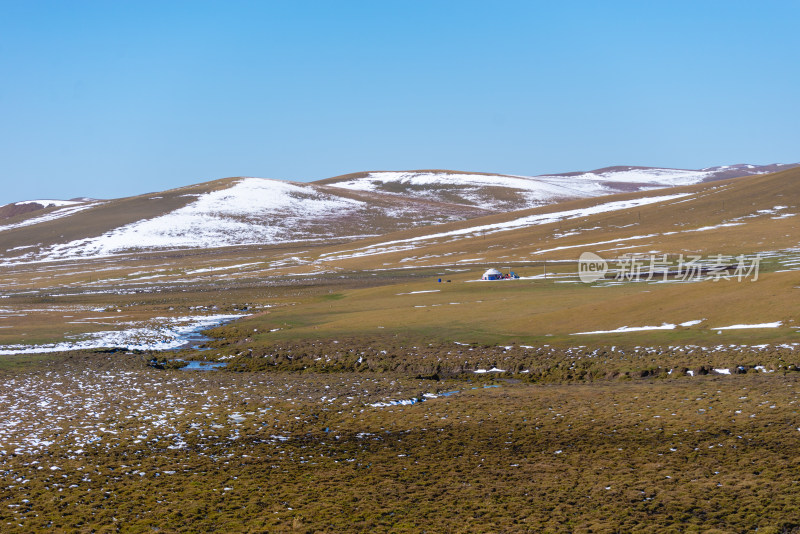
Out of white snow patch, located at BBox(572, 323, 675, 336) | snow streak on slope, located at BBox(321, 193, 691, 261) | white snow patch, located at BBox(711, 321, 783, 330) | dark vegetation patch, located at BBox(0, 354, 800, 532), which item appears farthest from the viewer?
snow streak on slope, located at BBox(321, 193, 691, 261)

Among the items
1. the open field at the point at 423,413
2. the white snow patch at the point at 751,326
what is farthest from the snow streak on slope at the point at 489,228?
the white snow patch at the point at 751,326

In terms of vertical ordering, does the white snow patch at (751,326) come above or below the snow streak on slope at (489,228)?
below

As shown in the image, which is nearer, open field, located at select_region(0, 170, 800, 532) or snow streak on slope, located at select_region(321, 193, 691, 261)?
open field, located at select_region(0, 170, 800, 532)

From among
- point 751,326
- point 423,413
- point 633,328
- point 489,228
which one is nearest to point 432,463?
point 423,413

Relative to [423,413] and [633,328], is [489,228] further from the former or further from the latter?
[423,413]

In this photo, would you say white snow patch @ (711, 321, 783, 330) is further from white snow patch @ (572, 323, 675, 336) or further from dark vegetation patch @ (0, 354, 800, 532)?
dark vegetation patch @ (0, 354, 800, 532)

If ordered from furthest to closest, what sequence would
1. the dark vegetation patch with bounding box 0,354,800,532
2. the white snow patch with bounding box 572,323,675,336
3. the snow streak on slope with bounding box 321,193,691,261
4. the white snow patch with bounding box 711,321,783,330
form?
the snow streak on slope with bounding box 321,193,691,261 < the white snow patch with bounding box 572,323,675,336 < the white snow patch with bounding box 711,321,783,330 < the dark vegetation patch with bounding box 0,354,800,532

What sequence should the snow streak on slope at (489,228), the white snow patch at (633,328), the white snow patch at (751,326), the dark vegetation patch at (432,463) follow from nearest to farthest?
the dark vegetation patch at (432,463) → the white snow patch at (751,326) → the white snow patch at (633,328) → the snow streak on slope at (489,228)

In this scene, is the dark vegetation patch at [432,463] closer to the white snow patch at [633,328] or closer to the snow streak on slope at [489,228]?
the white snow patch at [633,328]

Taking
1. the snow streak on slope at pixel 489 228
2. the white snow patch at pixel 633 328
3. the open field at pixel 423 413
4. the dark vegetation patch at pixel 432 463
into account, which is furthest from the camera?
the snow streak on slope at pixel 489 228

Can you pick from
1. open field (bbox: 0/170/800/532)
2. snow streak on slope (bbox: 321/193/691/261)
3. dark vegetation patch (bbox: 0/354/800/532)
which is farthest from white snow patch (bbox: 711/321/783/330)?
snow streak on slope (bbox: 321/193/691/261)

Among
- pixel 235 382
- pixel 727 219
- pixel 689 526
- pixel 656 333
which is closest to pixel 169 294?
pixel 235 382
